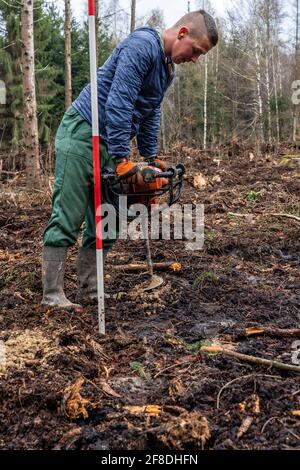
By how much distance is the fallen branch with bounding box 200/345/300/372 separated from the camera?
245 centimetres

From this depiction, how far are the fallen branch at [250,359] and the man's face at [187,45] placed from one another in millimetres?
1893

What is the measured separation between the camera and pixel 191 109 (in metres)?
31.0

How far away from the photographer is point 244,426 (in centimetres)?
198

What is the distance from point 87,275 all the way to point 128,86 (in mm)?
1445

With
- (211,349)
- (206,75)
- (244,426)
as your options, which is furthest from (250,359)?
(206,75)

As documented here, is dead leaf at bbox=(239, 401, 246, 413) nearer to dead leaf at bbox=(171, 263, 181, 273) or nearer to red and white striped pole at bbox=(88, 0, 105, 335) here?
red and white striped pole at bbox=(88, 0, 105, 335)

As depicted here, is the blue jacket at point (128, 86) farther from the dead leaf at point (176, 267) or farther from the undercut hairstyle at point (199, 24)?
the dead leaf at point (176, 267)

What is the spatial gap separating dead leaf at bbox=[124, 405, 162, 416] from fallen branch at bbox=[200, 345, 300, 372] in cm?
60

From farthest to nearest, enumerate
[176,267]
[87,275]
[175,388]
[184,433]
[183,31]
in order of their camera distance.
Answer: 1. [176,267]
2. [87,275]
3. [183,31]
4. [175,388]
5. [184,433]

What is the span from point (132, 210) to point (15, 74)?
2058cm

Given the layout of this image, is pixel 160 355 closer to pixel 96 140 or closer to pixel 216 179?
pixel 96 140

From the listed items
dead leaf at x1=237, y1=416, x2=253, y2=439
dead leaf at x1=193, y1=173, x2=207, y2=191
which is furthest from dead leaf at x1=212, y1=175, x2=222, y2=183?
dead leaf at x1=237, y1=416, x2=253, y2=439

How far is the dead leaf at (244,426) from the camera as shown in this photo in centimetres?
193
